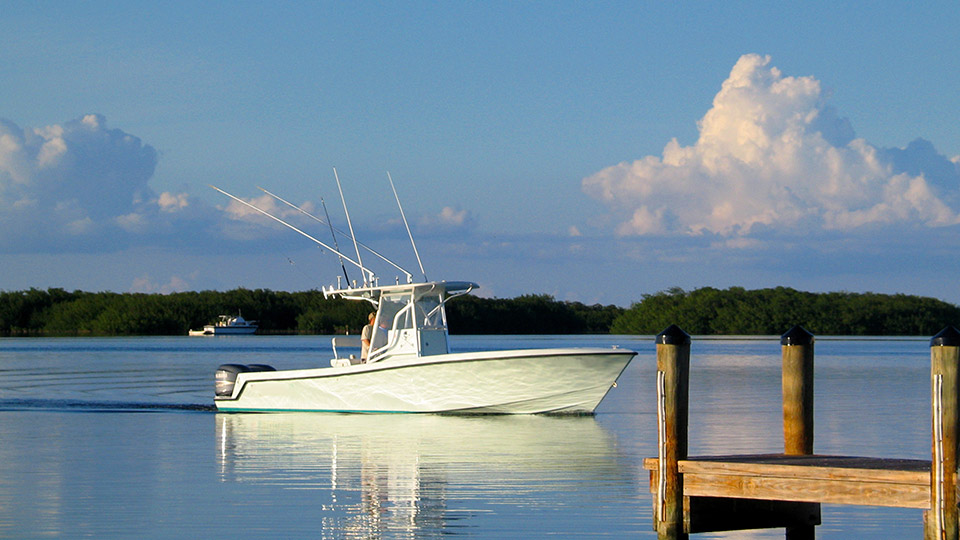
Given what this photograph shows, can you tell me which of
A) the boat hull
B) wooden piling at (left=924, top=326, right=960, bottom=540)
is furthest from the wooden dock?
the boat hull

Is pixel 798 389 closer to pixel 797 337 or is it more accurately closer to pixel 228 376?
pixel 797 337

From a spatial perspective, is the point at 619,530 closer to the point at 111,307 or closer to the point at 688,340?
the point at 688,340

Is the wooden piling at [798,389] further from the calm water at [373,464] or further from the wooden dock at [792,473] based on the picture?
the calm water at [373,464]

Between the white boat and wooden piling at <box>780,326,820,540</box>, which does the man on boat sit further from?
wooden piling at <box>780,326,820,540</box>

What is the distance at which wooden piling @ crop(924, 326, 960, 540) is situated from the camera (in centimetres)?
924

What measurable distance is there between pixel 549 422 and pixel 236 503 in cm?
1108

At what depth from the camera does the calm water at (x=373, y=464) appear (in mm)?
12867

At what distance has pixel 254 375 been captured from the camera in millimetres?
26312

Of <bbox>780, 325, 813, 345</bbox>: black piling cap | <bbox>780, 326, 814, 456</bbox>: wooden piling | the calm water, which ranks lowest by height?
the calm water

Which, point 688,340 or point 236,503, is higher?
point 688,340

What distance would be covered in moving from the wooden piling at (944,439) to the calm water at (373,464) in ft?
10.0

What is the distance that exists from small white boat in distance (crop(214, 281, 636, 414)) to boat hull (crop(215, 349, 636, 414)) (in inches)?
0.8

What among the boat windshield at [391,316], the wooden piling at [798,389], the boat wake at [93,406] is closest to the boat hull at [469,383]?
the boat windshield at [391,316]

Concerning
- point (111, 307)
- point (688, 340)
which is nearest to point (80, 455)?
point (688, 340)
